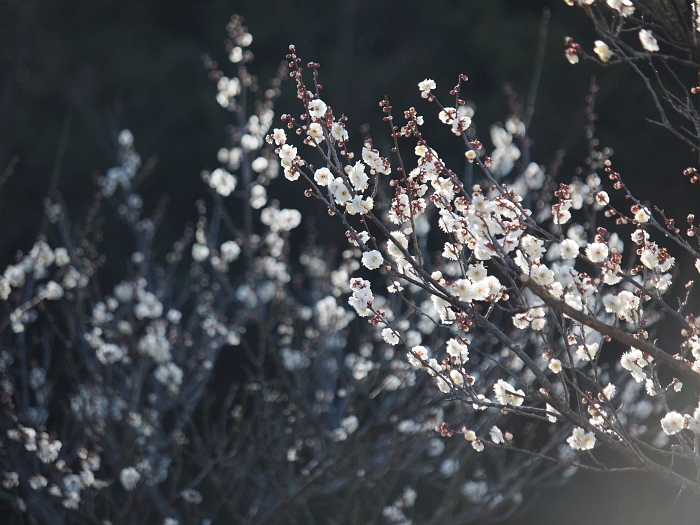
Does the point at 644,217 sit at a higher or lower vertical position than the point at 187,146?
lower

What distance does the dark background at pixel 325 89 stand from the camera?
24.8 feet

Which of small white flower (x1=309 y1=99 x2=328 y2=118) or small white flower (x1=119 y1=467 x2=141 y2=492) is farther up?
small white flower (x1=309 y1=99 x2=328 y2=118)

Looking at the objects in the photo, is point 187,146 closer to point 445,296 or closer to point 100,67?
point 100,67

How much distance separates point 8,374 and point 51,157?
490cm

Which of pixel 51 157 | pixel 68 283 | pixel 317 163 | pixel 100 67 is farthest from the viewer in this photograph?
pixel 100 67

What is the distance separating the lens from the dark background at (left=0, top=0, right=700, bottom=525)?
7547mm

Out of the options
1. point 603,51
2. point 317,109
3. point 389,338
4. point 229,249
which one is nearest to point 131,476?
point 229,249

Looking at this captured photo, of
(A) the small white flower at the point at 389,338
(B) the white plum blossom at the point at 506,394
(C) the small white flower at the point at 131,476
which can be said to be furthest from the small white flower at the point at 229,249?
→ (B) the white plum blossom at the point at 506,394

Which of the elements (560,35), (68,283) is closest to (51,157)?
(68,283)

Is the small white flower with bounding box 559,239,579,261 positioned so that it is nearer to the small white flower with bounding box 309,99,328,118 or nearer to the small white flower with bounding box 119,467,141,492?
the small white flower with bounding box 309,99,328,118

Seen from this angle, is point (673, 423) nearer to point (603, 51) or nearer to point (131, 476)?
point (603, 51)

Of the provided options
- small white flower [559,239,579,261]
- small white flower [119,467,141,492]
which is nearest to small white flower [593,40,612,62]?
small white flower [559,239,579,261]

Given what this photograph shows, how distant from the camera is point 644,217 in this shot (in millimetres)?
1835

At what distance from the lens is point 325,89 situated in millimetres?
7875
